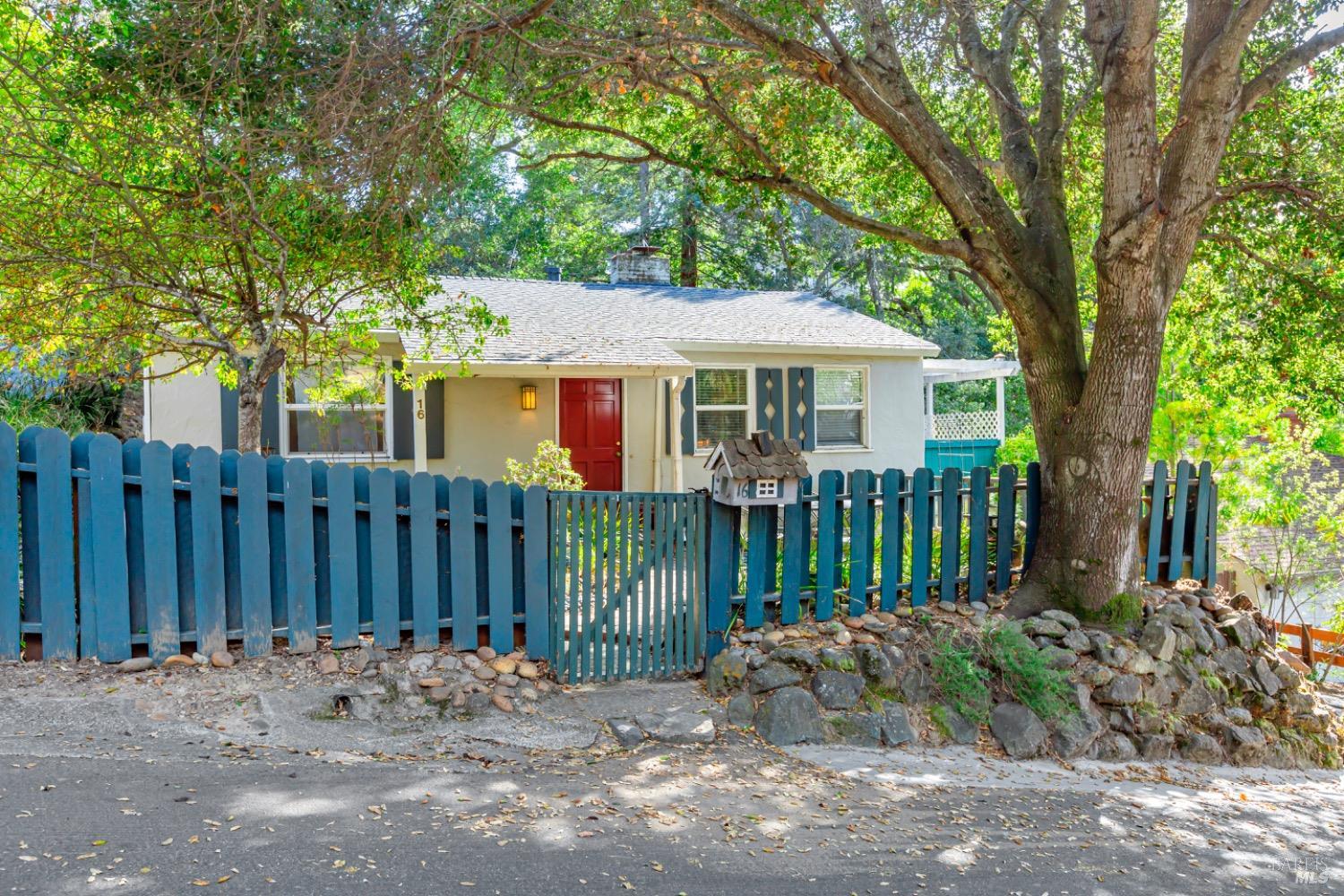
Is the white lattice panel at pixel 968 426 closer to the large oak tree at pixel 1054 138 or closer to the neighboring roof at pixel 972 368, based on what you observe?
the neighboring roof at pixel 972 368

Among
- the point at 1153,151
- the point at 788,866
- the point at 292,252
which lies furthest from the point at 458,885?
the point at 1153,151

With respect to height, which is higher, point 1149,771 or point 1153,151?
point 1153,151

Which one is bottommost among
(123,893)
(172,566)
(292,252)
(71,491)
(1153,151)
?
(123,893)

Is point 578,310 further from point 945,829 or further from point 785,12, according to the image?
point 945,829

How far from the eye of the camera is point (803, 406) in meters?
14.2

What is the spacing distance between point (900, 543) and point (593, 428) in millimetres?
6922

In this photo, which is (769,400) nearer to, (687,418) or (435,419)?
(687,418)

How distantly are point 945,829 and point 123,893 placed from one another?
339 centimetres

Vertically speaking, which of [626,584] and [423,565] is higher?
[423,565]

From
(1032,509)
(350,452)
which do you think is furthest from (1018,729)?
(350,452)

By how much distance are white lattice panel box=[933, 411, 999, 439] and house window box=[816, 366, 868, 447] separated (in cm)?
476

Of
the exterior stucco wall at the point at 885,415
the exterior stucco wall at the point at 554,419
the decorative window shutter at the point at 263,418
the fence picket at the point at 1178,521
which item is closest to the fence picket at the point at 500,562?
the fence picket at the point at 1178,521

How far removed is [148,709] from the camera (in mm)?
4773

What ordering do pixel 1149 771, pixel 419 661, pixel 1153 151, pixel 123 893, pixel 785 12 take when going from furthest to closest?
pixel 785 12, pixel 1153 151, pixel 1149 771, pixel 419 661, pixel 123 893
